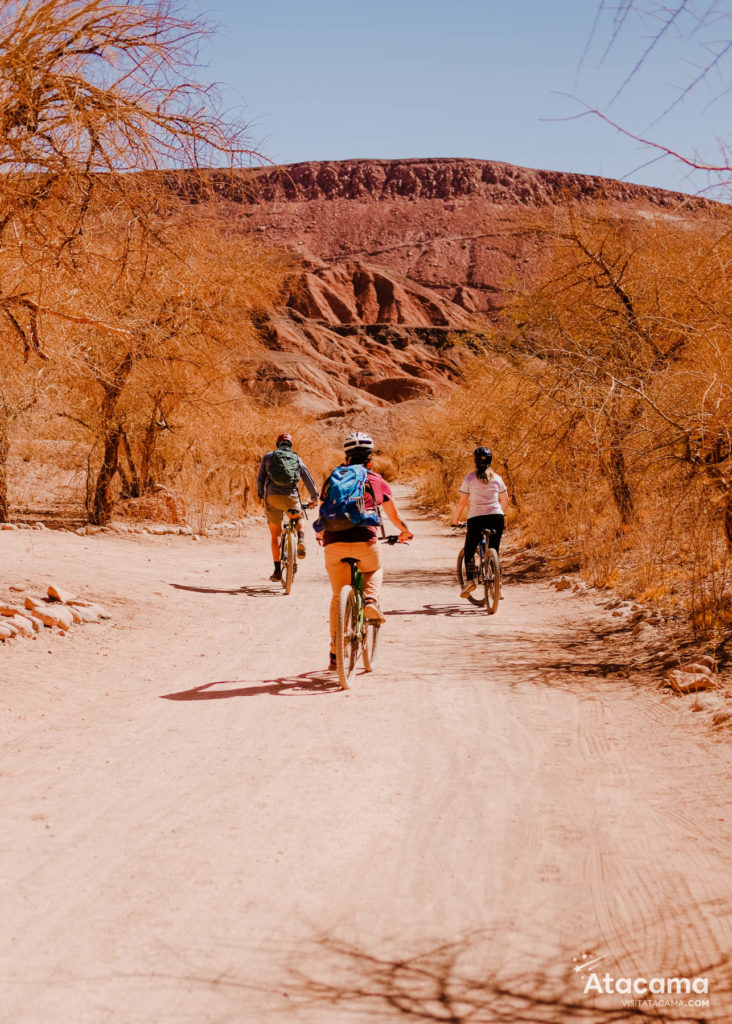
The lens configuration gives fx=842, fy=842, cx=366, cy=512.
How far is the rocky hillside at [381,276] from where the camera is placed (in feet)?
353

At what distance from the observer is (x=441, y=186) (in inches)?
6521

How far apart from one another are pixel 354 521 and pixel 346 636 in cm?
92

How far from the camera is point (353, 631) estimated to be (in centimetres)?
687

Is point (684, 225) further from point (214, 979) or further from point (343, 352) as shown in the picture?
point (343, 352)

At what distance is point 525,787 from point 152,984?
249 cm

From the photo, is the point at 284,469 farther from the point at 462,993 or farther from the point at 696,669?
the point at 462,993

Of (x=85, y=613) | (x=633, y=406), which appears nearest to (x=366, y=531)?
(x=85, y=613)

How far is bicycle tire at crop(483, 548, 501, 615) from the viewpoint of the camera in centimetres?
1041

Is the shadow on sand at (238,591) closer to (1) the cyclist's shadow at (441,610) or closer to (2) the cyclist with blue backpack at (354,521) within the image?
(1) the cyclist's shadow at (441,610)

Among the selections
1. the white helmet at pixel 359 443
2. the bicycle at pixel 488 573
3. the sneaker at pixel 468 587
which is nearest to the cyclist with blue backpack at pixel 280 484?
the sneaker at pixel 468 587

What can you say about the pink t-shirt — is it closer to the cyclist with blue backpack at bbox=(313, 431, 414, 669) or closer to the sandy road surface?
the cyclist with blue backpack at bbox=(313, 431, 414, 669)

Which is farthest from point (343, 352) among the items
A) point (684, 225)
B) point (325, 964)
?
point (325, 964)

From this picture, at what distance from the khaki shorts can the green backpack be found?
0.52 feet

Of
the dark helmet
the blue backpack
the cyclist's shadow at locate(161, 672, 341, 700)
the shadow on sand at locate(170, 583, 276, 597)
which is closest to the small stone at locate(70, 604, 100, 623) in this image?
the shadow on sand at locate(170, 583, 276, 597)
